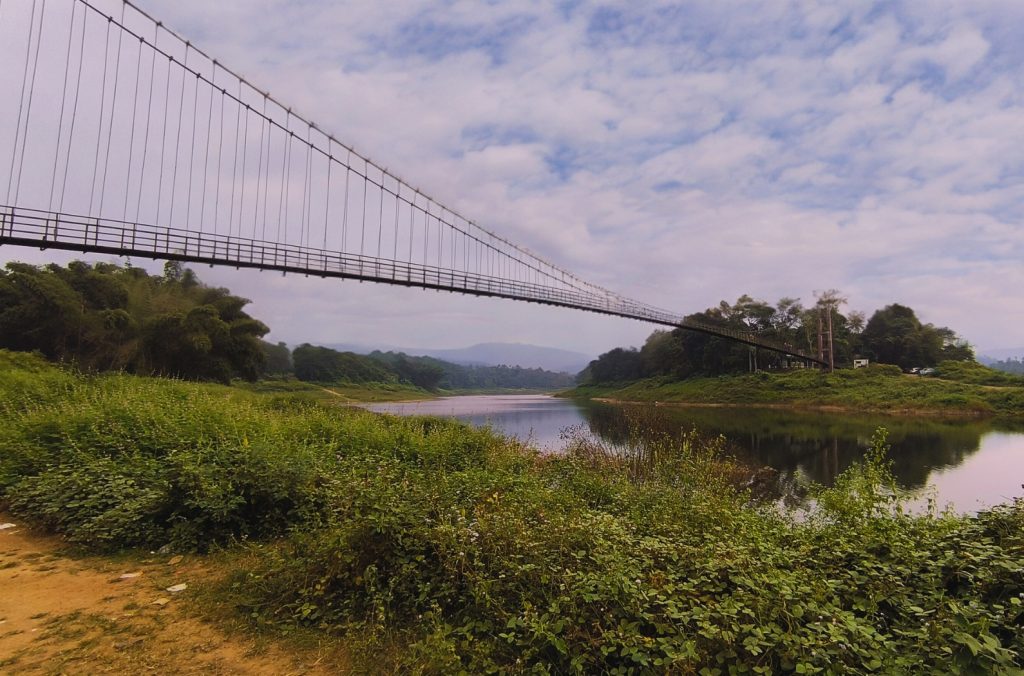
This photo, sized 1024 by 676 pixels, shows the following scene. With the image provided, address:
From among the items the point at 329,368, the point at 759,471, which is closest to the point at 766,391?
the point at 759,471

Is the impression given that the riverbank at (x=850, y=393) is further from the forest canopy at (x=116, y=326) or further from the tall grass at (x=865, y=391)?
the forest canopy at (x=116, y=326)

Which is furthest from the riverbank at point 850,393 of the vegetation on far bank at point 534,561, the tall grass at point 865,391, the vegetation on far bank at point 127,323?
the vegetation on far bank at point 127,323

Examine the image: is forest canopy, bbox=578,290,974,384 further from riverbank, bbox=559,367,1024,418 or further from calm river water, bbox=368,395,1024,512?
calm river water, bbox=368,395,1024,512

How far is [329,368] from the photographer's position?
77938 millimetres

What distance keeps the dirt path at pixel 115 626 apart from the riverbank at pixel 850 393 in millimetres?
43350

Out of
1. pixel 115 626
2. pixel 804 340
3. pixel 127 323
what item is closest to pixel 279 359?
pixel 127 323

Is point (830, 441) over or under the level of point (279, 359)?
under

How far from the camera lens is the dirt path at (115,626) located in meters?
3.05

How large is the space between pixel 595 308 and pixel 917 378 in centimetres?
2944

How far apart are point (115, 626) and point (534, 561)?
2799 mm

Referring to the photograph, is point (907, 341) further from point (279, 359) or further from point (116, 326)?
point (279, 359)

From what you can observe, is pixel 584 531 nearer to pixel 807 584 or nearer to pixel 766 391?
pixel 807 584

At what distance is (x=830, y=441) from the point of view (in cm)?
2302

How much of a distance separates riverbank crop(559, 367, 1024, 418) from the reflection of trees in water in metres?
5.76
